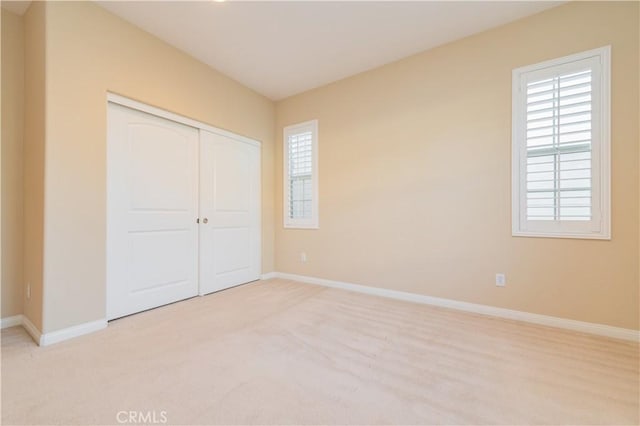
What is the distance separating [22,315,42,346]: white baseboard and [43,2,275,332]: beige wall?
111mm

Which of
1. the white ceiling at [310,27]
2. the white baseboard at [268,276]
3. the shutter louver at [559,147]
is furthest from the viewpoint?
the white baseboard at [268,276]

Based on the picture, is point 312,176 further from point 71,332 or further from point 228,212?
point 71,332

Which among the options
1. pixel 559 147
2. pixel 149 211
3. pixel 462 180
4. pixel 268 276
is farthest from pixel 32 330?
pixel 559 147

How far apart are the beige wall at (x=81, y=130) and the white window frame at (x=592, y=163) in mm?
3447

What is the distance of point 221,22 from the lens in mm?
2463

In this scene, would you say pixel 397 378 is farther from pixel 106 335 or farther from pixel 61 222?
pixel 61 222

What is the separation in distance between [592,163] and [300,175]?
306 centimetres

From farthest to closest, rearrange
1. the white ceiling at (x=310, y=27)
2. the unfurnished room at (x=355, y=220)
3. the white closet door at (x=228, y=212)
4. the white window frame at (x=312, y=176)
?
the white window frame at (x=312, y=176) → the white closet door at (x=228, y=212) → the white ceiling at (x=310, y=27) → the unfurnished room at (x=355, y=220)

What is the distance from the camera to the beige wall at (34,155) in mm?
2029

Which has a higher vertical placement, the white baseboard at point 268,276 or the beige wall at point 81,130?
the beige wall at point 81,130

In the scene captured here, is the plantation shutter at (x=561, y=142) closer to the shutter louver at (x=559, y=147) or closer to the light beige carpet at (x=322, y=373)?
the shutter louver at (x=559, y=147)

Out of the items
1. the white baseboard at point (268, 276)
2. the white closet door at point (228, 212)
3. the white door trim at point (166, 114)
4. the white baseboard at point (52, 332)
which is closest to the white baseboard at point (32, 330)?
the white baseboard at point (52, 332)

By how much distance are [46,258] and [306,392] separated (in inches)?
83.3

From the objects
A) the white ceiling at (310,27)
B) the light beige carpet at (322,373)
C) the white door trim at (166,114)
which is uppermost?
the white ceiling at (310,27)
